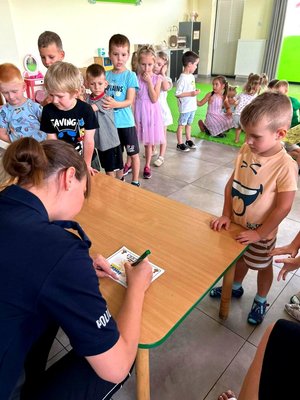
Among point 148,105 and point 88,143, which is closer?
point 88,143

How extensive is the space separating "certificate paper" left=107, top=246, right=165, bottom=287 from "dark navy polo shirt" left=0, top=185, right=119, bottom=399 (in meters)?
0.27

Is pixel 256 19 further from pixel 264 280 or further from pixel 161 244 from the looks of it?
pixel 161 244

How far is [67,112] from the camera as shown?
6.21 ft

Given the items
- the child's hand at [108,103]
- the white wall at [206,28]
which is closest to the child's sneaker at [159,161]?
the child's hand at [108,103]

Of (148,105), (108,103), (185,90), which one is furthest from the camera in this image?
(185,90)

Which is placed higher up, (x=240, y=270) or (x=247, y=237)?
(x=247, y=237)

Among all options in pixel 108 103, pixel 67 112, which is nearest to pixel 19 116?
pixel 67 112

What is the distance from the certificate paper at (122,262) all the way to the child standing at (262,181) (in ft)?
1.14

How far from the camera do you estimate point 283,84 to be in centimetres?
346

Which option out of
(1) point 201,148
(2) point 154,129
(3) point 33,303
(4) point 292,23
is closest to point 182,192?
(2) point 154,129

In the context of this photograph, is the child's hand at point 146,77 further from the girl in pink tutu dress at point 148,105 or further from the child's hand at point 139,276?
the child's hand at point 139,276

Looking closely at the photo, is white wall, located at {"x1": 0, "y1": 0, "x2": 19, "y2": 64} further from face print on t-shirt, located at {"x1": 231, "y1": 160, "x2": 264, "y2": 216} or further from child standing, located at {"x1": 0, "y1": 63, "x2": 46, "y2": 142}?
face print on t-shirt, located at {"x1": 231, "y1": 160, "x2": 264, "y2": 216}

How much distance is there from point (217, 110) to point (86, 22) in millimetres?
4003

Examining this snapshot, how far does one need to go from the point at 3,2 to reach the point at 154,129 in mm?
3938
